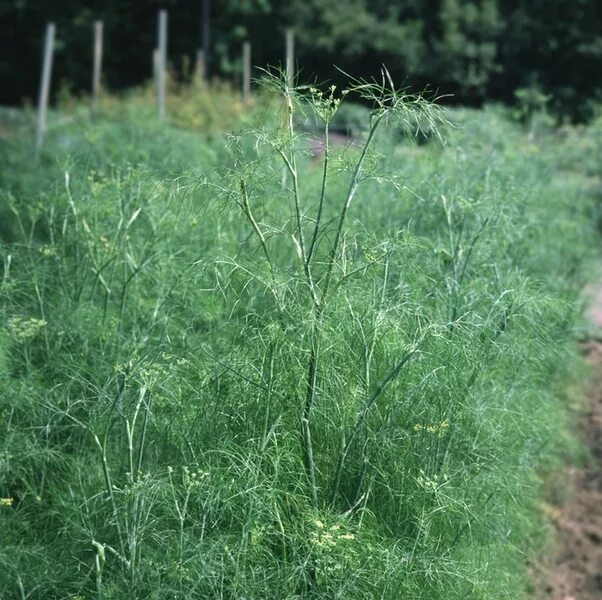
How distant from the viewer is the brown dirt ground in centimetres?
569

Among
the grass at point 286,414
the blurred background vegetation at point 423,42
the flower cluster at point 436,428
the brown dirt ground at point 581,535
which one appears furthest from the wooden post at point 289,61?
the blurred background vegetation at point 423,42

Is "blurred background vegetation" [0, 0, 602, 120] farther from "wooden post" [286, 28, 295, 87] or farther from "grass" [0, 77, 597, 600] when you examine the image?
"grass" [0, 77, 597, 600]

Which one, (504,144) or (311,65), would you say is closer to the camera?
(504,144)

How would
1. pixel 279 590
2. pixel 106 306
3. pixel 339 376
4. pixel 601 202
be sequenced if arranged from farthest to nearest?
1. pixel 601 202
2. pixel 106 306
3. pixel 339 376
4. pixel 279 590

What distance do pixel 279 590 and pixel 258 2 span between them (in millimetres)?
29148

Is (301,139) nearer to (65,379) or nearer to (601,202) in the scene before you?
(65,379)

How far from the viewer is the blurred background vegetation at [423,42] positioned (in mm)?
27828

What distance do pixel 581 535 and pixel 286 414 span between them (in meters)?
Result: 2.76

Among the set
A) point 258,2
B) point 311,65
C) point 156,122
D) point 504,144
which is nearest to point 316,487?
point 504,144

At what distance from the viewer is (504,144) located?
31.7 ft

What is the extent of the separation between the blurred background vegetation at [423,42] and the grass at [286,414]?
68.9 ft

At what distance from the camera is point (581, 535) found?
629 cm

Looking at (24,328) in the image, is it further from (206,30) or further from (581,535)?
(206,30)

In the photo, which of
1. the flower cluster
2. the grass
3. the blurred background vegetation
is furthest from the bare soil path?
the blurred background vegetation
